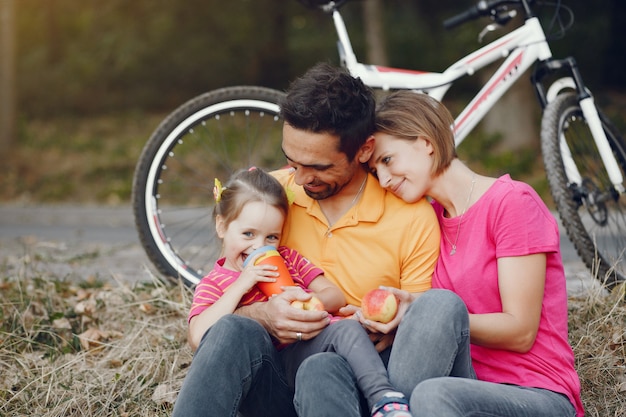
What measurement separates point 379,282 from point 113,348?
138 cm

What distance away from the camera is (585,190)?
364 centimetres

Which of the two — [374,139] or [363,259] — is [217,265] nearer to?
[363,259]

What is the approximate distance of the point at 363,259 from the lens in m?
2.80

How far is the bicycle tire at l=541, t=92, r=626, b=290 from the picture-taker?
3510mm

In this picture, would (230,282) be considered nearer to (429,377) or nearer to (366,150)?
(366,150)

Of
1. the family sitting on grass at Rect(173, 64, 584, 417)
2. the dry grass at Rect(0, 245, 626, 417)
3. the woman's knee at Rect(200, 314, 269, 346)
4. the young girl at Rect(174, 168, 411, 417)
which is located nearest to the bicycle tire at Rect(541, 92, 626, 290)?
the dry grass at Rect(0, 245, 626, 417)

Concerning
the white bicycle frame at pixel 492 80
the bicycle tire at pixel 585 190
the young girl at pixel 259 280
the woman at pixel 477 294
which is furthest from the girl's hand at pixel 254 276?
the bicycle tire at pixel 585 190

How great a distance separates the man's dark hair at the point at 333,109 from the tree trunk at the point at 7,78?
9847mm

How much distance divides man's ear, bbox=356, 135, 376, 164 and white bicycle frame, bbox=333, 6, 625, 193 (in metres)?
1.01

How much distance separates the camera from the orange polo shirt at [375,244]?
275 centimetres

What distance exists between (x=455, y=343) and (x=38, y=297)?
2.45 meters

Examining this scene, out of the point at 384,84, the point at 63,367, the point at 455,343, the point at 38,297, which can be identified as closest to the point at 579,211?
the point at 384,84

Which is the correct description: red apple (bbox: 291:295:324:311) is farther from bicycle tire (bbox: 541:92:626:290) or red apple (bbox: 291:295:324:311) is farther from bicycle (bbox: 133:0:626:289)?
bicycle tire (bbox: 541:92:626:290)

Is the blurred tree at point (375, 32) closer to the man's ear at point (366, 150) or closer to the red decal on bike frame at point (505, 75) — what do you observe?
the red decal on bike frame at point (505, 75)
